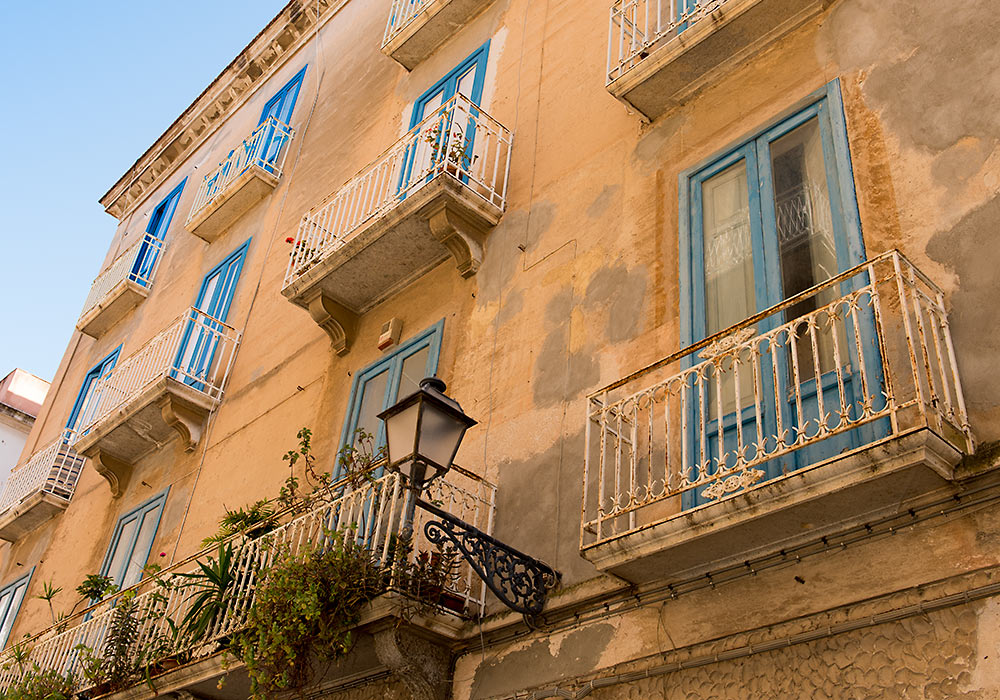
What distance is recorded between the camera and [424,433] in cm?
632

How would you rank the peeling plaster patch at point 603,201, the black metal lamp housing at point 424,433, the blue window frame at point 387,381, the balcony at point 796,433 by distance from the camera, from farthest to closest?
the blue window frame at point 387,381, the peeling plaster patch at point 603,201, the black metal lamp housing at point 424,433, the balcony at point 796,433

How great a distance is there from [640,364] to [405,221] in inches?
137

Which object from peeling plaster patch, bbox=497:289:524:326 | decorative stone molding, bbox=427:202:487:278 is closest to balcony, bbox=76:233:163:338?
decorative stone molding, bbox=427:202:487:278

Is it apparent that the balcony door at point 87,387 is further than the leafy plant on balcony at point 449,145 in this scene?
Yes

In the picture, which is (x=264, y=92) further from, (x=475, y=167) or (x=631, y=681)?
(x=631, y=681)

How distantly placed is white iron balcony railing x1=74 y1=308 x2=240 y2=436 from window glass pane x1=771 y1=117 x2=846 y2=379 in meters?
7.75

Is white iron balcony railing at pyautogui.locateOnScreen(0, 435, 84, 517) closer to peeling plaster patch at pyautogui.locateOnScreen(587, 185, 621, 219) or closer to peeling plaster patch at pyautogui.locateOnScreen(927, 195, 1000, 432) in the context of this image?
peeling plaster patch at pyautogui.locateOnScreen(587, 185, 621, 219)

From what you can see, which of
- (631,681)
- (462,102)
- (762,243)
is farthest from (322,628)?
(462,102)

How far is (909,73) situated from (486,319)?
3.98 m

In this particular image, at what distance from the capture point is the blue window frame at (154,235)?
18341 mm

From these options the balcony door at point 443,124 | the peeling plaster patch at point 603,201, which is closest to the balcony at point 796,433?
the peeling plaster patch at point 603,201

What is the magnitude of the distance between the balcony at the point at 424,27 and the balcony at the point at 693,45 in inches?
161

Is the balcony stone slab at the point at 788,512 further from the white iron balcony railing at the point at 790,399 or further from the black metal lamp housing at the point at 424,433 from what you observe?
the black metal lamp housing at the point at 424,433

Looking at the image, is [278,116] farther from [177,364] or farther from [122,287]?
[177,364]
